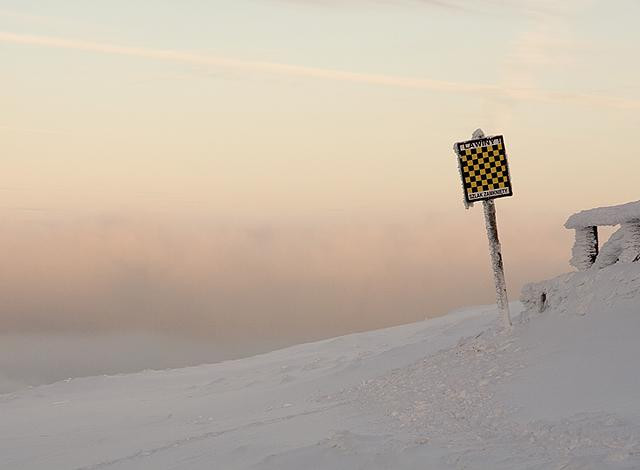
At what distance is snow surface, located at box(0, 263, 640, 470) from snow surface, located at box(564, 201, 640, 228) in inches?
38.6

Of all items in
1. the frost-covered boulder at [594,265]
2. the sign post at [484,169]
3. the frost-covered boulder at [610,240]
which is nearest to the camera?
the frost-covered boulder at [594,265]

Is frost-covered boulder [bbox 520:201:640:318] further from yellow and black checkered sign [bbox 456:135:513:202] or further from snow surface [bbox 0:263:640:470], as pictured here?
yellow and black checkered sign [bbox 456:135:513:202]

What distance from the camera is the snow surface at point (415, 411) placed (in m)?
10.3

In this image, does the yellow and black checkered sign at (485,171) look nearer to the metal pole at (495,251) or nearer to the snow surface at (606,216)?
the metal pole at (495,251)

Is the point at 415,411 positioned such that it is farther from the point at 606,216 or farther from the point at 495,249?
the point at 606,216

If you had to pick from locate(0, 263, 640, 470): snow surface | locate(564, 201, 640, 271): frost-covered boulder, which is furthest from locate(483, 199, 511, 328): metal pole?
locate(564, 201, 640, 271): frost-covered boulder

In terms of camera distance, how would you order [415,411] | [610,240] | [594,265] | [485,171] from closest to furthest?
[415,411], [610,240], [594,265], [485,171]

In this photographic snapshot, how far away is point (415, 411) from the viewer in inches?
528

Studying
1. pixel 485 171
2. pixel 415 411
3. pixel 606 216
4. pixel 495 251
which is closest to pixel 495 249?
pixel 495 251

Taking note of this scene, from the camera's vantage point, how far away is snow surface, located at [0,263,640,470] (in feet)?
33.8

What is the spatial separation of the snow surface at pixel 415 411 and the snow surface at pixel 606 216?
3.22ft

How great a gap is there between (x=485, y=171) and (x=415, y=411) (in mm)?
5630

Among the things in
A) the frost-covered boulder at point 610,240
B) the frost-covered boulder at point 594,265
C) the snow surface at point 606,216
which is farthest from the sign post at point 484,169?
the frost-covered boulder at point 610,240

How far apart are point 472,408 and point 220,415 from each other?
6.21m
